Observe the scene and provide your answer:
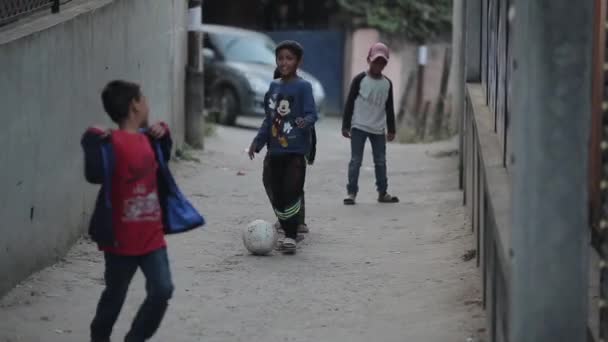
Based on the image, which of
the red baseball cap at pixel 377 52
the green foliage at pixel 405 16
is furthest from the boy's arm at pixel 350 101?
the green foliage at pixel 405 16

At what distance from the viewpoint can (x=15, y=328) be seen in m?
6.93

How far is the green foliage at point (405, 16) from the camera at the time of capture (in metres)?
29.3

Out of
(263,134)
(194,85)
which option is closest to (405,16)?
(194,85)

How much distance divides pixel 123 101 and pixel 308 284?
111 inches

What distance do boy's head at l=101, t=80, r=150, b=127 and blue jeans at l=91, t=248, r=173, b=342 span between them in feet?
2.16

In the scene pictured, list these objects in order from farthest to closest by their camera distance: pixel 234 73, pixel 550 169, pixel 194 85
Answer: pixel 234 73 < pixel 194 85 < pixel 550 169

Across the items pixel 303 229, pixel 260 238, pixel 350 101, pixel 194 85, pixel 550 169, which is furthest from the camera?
pixel 194 85

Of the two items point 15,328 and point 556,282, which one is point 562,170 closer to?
point 556,282

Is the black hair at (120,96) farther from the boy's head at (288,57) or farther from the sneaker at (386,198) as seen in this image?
the sneaker at (386,198)

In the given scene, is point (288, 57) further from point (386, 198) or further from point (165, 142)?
point (386, 198)

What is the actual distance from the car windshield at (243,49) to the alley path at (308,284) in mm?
11509

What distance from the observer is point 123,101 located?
5.94 m

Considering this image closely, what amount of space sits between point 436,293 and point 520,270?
3.04 metres

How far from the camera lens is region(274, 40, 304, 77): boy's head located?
30.3 ft
